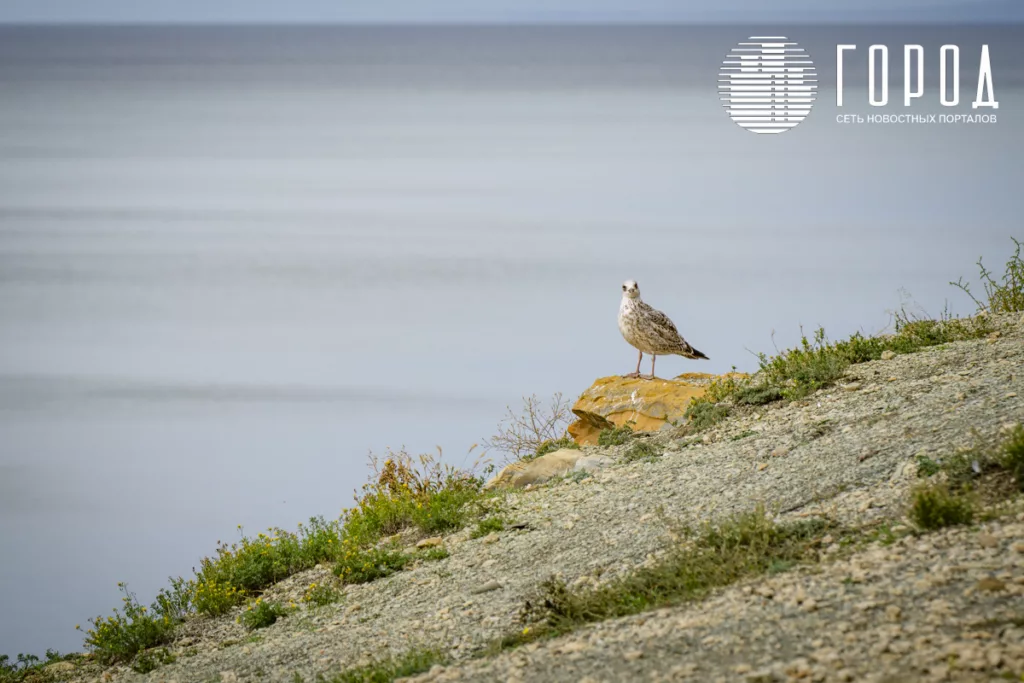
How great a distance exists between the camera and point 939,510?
5.81m

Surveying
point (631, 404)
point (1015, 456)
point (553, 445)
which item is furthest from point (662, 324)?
point (1015, 456)

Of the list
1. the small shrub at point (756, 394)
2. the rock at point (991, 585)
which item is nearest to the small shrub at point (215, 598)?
the small shrub at point (756, 394)

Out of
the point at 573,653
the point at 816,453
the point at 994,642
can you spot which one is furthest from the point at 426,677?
the point at 816,453

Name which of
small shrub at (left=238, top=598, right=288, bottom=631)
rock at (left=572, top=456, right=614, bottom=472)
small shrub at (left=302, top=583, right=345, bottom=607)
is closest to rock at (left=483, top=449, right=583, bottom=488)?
rock at (left=572, top=456, right=614, bottom=472)

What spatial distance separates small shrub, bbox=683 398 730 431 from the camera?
10.3 m

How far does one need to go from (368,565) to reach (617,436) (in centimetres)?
323

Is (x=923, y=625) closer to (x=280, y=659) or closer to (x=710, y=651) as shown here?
(x=710, y=651)

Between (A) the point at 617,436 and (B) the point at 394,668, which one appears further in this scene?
(A) the point at 617,436

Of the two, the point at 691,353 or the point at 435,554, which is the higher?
the point at 691,353

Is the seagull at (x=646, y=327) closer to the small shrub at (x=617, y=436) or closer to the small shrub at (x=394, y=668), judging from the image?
the small shrub at (x=617, y=436)

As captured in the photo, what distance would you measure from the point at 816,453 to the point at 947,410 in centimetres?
116

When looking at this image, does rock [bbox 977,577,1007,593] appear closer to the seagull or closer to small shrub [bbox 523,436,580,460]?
the seagull

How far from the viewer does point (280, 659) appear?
7316mm

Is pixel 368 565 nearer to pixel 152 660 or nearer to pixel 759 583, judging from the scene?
pixel 152 660
